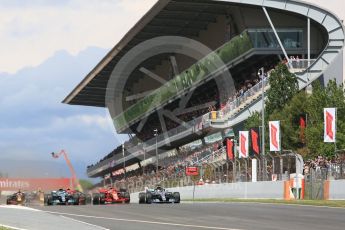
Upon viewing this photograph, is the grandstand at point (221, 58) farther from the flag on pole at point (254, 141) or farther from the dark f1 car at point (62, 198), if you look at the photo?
the dark f1 car at point (62, 198)

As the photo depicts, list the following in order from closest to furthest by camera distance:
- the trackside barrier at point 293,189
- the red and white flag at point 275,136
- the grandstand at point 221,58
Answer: the trackside barrier at point 293,189, the red and white flag at point 275,136, the grandstand at point 221,58

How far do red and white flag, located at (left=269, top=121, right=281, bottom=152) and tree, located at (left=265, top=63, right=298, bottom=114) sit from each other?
7.97 metres

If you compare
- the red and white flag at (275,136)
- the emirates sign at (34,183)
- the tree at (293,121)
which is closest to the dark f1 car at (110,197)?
the red and white flag at (275,136)

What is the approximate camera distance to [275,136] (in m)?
42.6

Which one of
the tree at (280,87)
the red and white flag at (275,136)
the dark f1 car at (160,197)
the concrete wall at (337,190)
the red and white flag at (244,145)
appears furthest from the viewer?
the tree at (280,87)

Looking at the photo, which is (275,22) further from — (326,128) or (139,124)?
(139,124)

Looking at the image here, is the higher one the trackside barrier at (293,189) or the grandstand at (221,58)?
the grandstand at (221,58)

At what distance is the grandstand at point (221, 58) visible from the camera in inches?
2461

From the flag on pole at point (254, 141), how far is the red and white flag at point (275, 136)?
10.4 ft

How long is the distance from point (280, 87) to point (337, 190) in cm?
1857

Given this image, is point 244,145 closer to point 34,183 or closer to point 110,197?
point 110,197

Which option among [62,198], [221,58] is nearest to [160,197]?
[62,198]

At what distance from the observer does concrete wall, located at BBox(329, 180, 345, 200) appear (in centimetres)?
3253

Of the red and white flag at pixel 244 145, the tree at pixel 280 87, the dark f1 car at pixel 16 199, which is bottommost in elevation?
the dark f1 car at pixel 16 199
